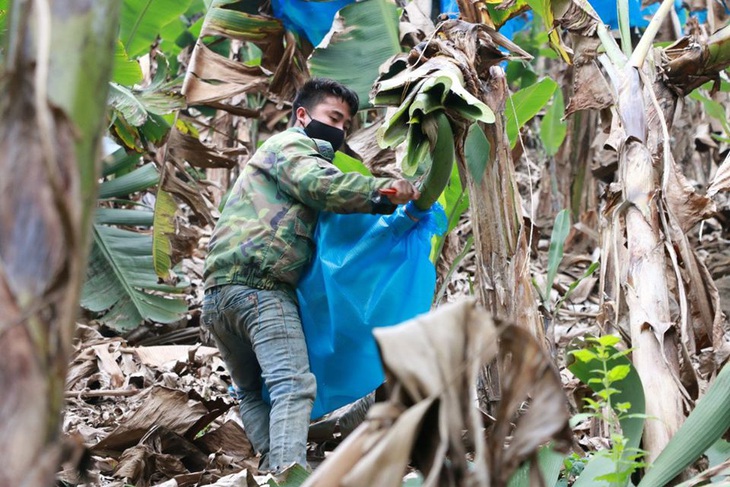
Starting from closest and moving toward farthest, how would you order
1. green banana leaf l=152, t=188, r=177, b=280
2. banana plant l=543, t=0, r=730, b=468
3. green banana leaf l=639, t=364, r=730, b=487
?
1. green banana leaf l=639, t=364, r=730, b=487
2. banana plant l=543, t=0, r=730, b=468
3. green banana leaf l=152, t=188, r=177, b=280

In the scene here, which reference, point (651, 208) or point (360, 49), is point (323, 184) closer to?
point (651, 208)

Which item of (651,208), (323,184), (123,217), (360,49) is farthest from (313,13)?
(651,208)

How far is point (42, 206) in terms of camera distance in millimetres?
869

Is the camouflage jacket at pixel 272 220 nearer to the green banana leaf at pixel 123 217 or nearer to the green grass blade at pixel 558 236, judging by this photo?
the green grass blade at pixel 558 236

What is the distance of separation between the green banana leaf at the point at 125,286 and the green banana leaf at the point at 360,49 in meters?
1.61

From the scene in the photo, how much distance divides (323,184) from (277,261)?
346 mm

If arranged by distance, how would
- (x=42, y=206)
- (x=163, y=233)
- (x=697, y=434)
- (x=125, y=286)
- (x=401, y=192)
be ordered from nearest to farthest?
1. (x=42, y=206)
2. (x=697, y=434)
3. (x=401, y=192)
4. (x=163, y=233)
5. (x=125, y=286)

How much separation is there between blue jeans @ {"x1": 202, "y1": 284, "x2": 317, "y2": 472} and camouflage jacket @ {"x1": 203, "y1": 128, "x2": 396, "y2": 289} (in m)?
0.06

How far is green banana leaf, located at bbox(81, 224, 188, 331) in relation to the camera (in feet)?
15.4

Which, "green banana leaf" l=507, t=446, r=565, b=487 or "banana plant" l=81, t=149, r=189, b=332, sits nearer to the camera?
"green banana leaf" l=507, t=446, r=565, b=487

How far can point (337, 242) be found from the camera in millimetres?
2949

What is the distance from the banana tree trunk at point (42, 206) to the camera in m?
0.84

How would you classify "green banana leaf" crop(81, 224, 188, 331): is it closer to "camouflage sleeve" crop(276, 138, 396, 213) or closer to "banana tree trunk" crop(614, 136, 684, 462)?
"camouflage sleeve" crop(276, 138, 396, 213)

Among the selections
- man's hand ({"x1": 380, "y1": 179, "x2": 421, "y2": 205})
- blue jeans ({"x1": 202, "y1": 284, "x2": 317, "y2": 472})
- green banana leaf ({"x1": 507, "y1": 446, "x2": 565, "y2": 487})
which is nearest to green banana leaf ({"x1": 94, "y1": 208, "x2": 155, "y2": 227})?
blue jeans ({"x1": 202, "y1": 284, "x2": 317, "y2": 472})
